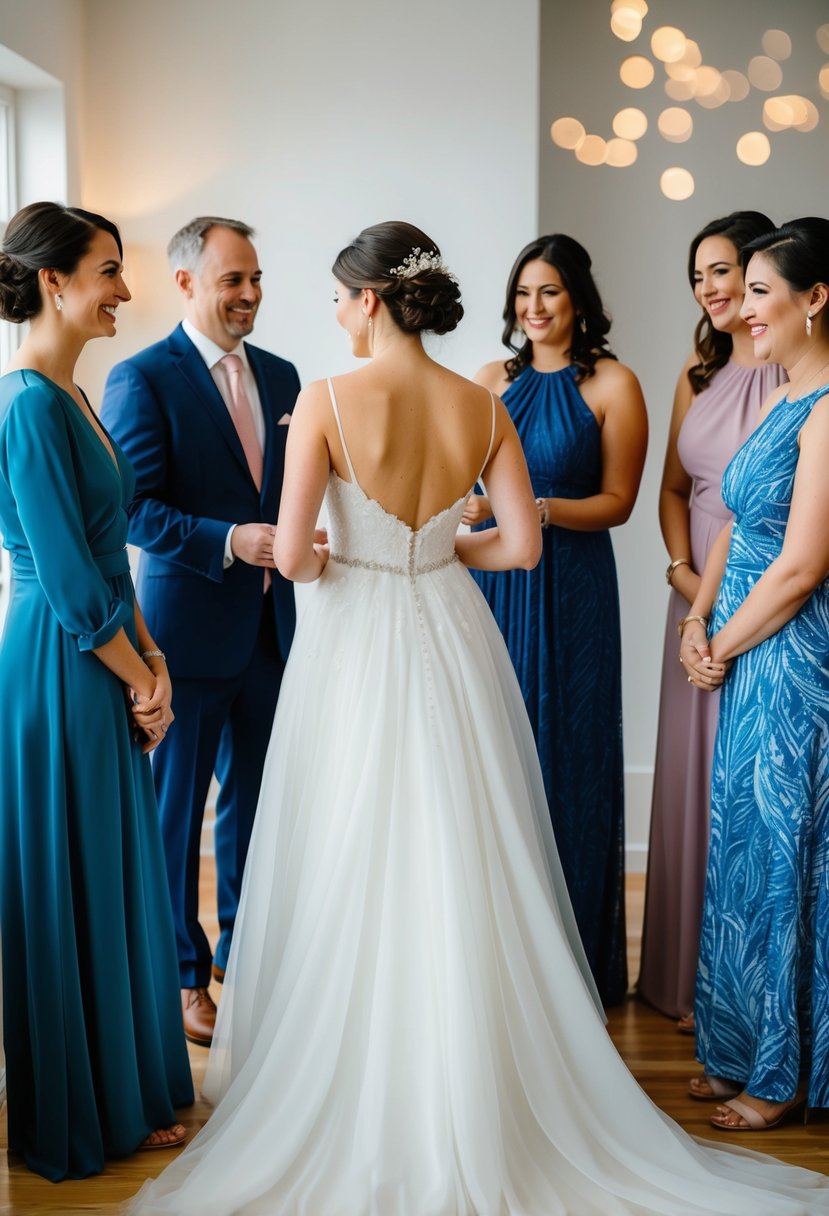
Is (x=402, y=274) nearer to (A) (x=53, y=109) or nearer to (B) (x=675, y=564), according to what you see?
(B) (x=675, y=564)

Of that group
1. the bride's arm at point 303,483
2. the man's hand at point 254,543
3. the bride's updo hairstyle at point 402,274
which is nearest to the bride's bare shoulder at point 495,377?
the man's hand at point 254,543

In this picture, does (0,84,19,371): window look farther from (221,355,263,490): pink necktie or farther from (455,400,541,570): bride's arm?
(455,400,541,570): bride's arm

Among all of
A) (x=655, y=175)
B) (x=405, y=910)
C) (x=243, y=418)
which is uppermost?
(x=655, y=175)

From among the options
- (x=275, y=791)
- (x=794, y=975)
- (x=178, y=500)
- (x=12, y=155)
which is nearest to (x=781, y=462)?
(x=794, y=975)

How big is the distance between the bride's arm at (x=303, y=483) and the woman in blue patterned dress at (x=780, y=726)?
100 centimetres

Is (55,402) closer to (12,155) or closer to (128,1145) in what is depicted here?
(128,1145)

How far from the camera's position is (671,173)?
15.9ft

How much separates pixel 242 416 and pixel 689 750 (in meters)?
1.51

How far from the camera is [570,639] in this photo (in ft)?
11.1

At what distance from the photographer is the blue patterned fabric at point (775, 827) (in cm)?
270

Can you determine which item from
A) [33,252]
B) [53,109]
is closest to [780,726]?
[33,252]

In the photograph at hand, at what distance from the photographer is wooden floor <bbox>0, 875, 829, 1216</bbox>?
2.44 m

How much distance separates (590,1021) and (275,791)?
2.54 ft

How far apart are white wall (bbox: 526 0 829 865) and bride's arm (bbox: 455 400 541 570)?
7.68ft
